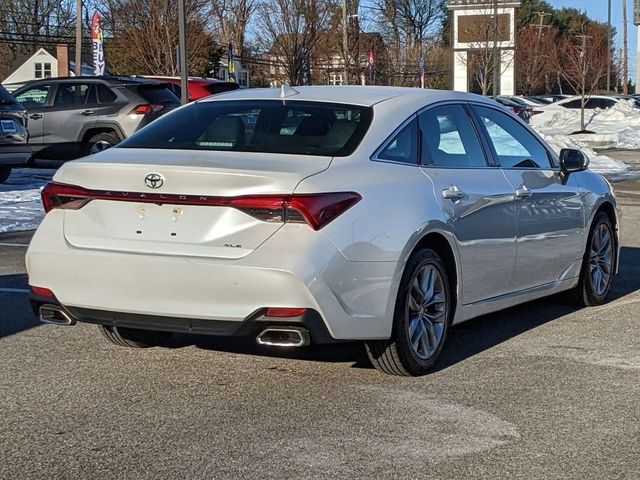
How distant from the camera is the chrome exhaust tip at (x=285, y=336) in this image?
502cm

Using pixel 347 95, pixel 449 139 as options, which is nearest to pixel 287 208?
pixel 347 95

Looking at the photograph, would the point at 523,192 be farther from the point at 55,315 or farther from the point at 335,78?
the point at 335,78

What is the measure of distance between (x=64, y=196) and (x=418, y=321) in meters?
1.95

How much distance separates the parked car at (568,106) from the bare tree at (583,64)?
0.41 metres

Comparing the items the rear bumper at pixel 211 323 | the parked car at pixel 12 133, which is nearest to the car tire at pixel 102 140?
the parked car at pixel 12 133

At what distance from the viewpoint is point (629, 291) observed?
8586 mm

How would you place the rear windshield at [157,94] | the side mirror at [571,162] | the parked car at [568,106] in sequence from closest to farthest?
1. the side mirror at [571,162]
2. the rear windshield at [157,94]
3. the parked car at [568,106]

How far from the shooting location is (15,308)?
7.59 m

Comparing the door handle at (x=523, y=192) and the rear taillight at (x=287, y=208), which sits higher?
the door handle at (x=523, y=192)

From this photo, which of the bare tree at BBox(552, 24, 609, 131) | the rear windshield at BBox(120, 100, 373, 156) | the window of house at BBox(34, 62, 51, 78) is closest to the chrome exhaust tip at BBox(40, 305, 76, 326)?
the rear windshield at BBox(120, 100, 373, 156)

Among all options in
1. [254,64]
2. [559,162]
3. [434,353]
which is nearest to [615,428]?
[434,353]

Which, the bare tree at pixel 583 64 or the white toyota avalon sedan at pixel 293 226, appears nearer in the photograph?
the white toyota avalon sedan at pixel 293 226

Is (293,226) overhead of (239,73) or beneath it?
beneath

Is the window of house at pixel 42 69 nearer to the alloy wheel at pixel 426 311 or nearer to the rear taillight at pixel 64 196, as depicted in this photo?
the rear taillight at pixel 64 196
